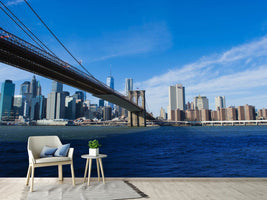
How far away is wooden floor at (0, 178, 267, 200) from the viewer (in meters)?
2.75

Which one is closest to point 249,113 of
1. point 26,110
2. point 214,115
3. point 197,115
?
point 214,115

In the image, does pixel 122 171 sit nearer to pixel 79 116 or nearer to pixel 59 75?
pixel 59 75

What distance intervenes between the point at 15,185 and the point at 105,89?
1089 inches

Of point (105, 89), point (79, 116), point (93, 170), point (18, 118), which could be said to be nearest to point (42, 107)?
point (18, 118)

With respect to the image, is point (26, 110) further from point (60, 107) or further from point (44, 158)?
point (44, 158)

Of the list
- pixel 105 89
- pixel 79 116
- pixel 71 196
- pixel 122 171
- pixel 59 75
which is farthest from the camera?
pixel 79 116

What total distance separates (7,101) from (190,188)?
151 meters

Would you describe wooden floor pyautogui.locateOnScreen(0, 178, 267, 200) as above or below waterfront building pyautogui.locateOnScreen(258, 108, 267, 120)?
below

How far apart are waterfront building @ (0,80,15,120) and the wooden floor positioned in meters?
135

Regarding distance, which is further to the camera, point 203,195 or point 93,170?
point 93,170

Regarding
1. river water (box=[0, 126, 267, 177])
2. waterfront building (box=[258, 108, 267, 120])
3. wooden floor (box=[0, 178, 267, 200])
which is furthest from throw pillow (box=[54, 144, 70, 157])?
waterfront building (box=[258, 108, 267, 120])

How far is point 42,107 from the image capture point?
123438 mm

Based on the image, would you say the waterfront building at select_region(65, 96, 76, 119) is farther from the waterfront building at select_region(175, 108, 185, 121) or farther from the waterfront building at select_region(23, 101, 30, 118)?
the waterfront building at select_region(175, 108, 185, 121)

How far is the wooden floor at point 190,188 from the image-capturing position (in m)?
2.75
